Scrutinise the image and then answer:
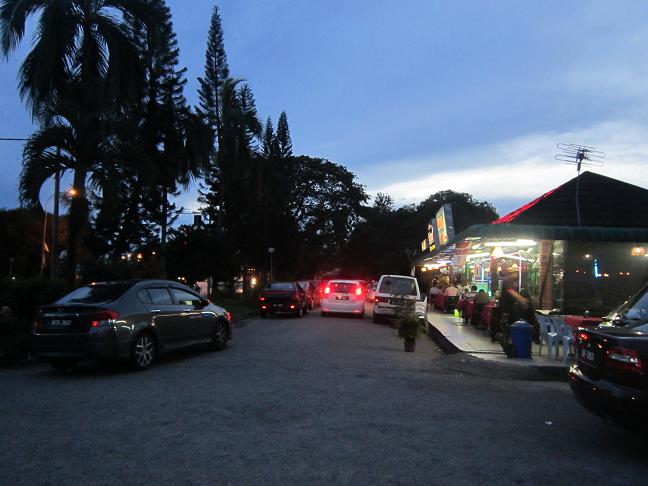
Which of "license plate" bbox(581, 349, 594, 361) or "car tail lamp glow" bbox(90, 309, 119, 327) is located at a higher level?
"car tail lamp glow" bbox(90, 309, 119, 327)

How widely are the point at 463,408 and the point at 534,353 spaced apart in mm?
5717

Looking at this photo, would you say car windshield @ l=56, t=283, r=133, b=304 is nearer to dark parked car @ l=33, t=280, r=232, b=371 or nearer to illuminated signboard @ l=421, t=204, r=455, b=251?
dark parked car @ l=33, t=280, r=232, b=371

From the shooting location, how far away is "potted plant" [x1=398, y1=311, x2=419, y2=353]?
12781 millimetres

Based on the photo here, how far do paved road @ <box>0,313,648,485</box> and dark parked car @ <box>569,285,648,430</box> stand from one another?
0.49 metres

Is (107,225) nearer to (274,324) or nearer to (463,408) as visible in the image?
(274,324)

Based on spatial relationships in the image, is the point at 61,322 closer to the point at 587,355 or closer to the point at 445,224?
the point at 587,355

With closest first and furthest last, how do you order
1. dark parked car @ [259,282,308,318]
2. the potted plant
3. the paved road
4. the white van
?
the paved road → the potted plant → the white van → dark parked car @ [259,282,308,318]

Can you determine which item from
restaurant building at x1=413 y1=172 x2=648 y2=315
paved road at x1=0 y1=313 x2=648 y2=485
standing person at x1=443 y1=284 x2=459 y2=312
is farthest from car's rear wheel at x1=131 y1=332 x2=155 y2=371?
standing person at x1=443 y1=284 x2=459 y2=312

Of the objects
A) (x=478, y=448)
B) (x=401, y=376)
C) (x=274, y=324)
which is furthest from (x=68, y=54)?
(x=478, y=448)

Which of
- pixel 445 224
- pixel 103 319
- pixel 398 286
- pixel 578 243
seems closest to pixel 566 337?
pixel 578 243

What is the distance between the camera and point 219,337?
12.5 meters

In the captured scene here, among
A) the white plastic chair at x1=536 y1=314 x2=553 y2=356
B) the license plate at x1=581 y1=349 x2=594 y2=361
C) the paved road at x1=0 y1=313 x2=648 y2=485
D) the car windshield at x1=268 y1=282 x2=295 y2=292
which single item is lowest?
the paved road at x1=0 y1=313 x2=648 y2=485

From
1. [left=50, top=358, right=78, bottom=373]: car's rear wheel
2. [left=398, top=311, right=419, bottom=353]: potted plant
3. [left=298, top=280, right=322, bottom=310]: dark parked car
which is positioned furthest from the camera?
[left=298, top=280, right=322, bottom=310]: dark parked car

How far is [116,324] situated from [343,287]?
15.2m
